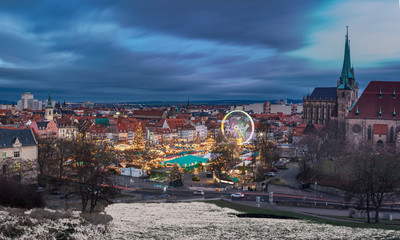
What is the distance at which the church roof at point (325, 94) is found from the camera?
12456 cm

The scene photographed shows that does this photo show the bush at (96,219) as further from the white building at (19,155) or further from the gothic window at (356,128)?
the gothic window at (356,128)

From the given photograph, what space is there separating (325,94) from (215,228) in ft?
366

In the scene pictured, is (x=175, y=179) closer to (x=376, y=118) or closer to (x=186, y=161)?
(x=186, y=161)

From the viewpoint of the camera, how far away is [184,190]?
51.9 m

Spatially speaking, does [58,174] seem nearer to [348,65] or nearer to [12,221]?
[12,221]

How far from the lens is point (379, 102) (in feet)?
250

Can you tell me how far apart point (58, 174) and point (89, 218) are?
34.8 metres

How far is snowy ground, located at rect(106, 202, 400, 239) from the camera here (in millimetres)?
22328

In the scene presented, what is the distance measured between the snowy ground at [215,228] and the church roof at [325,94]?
10301cm

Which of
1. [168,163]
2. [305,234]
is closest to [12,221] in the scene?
[305,234]

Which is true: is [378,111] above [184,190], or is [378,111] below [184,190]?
above

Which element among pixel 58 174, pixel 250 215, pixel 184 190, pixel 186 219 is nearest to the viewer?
pixel 186 219

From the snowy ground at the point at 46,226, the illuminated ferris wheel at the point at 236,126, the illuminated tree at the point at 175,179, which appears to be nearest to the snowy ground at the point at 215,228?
the snowy ground at the point at 46,226

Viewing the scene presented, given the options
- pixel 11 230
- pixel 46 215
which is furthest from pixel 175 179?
pixel 11 230
